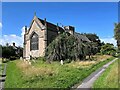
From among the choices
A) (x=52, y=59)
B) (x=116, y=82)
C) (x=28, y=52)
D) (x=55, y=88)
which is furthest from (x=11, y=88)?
(x=28, y=52)

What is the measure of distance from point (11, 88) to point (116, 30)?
175 feet

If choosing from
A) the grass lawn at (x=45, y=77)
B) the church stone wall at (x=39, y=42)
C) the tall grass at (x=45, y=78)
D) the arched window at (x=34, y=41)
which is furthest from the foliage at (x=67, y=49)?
the arched window at (x=34, y=41)

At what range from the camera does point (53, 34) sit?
60625mm

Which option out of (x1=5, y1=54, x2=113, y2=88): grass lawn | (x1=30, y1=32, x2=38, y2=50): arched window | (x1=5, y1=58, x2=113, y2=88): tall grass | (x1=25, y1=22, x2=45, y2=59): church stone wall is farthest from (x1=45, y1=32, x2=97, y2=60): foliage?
(x1=30, y1=32, x2=38, y2=50): arched window

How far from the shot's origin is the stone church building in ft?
189

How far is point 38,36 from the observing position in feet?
195

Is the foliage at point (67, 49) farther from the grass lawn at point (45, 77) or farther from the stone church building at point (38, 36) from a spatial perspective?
the stone church building at point (38, 36)

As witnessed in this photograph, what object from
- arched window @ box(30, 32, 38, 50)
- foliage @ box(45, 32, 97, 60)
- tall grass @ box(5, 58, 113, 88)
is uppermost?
arched window @ box(30, 32, 38, 50)

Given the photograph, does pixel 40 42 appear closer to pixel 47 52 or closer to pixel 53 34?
pixel 53 34

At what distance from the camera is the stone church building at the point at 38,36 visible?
189 feet

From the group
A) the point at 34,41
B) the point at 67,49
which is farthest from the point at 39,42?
the point at 67,49

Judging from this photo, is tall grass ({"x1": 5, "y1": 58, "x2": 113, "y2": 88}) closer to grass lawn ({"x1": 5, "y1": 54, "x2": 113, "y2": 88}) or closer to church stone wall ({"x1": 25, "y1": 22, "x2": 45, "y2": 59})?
grass lawn ({"x1": 5, "y1": 54, "x2": 113, "y2": 88})

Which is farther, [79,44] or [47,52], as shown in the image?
[47,52]

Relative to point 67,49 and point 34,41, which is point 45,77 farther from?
point 34,41
